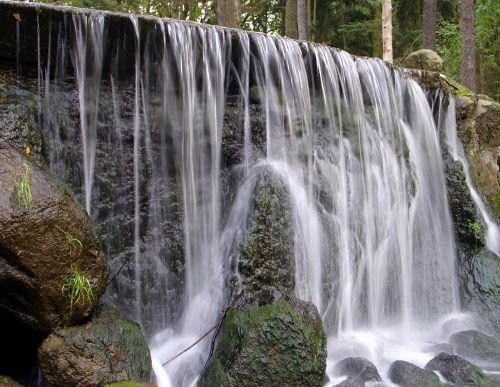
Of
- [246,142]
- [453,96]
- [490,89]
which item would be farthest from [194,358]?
[490,89]

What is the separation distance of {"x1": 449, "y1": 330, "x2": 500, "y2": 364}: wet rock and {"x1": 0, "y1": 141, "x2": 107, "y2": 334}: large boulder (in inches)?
175

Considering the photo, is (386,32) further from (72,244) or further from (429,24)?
(72,244)

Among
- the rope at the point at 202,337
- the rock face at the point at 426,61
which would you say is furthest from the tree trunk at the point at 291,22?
the rope at the point at 202,337

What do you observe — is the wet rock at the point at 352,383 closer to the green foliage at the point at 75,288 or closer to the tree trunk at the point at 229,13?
the green foliage at the point at 75,288

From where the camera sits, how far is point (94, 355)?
4117 millimetres

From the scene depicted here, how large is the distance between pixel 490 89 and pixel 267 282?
14.4m

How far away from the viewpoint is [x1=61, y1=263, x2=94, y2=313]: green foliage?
414cm

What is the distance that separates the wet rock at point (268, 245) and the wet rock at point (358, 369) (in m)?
0.99

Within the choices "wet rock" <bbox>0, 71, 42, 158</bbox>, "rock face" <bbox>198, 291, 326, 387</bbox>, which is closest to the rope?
"rock face" <bbox>198, 291, 326, 387</bbox>

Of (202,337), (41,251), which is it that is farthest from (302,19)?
(41,251)

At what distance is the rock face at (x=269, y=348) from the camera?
4.50m

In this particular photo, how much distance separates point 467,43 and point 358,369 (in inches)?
387

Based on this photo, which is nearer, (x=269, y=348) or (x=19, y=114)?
(x=269, y=348)

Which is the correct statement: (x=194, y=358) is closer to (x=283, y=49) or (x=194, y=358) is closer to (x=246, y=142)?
(x=246, y=142)
